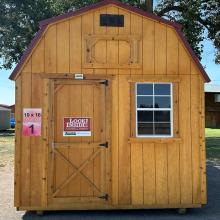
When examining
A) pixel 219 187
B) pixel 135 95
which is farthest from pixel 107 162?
pixel 219 187

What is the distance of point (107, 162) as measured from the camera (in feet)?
28.9

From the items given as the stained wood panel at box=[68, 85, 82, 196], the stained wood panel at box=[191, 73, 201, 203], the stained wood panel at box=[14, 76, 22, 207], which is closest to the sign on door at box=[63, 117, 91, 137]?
the stained wood panel at box=[68, 85, 82, 196]

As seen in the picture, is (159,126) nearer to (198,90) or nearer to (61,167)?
(198,90)

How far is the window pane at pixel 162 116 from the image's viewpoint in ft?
29.3

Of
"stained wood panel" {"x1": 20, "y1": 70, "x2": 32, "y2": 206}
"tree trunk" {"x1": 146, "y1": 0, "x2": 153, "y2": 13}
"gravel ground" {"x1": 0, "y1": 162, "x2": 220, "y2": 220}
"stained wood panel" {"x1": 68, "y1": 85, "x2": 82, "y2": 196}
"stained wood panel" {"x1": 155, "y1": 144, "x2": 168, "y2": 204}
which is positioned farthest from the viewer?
"tree trunk" {"x1": 146, "y1": 0, "x2": 153, "y2": 13}

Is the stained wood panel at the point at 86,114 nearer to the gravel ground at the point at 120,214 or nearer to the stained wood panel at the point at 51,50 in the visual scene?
the gravel ground at the point at 120,214

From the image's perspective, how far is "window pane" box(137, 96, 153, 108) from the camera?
8.94 m

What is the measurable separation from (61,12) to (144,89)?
14.3m

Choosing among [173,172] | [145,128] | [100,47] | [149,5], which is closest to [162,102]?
[145,128]

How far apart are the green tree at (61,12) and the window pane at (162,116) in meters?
12.7

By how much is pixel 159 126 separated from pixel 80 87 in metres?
1.78

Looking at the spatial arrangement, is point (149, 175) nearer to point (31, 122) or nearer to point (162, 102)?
point (162, 102)

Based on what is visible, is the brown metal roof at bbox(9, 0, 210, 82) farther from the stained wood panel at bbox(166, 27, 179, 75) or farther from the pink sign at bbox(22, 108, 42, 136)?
the pink sign at bbox(22, 108, 42, 136)

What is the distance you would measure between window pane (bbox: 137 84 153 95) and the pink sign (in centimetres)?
203
